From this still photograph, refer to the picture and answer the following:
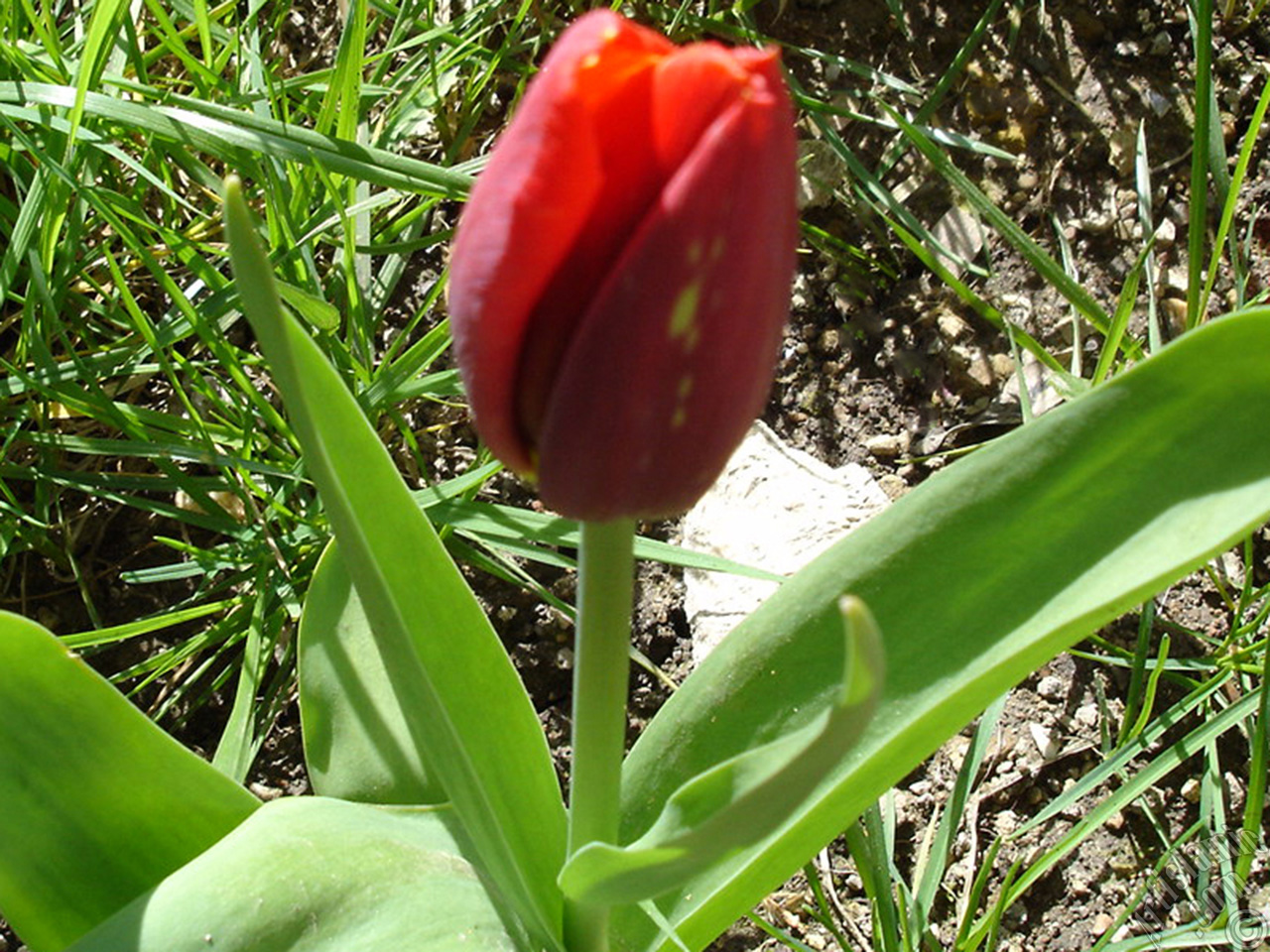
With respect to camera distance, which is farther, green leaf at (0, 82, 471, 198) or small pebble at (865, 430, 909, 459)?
small pebble at (865, 430, 909, 459)

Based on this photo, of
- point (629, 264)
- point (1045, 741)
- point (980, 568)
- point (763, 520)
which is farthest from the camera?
point (763, 520)

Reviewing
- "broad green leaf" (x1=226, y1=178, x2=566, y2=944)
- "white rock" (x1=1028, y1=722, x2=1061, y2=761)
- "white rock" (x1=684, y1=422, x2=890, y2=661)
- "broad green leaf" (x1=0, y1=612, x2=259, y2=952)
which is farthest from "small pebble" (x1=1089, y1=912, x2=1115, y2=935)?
"broad green leaf" (x1=0, y1=612, x2=259, y2=952)

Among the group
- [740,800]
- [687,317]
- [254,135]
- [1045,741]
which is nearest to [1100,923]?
[1045,741]

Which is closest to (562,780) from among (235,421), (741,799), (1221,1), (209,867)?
(235,421)

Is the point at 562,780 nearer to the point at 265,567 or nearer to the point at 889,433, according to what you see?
the point at 265,567

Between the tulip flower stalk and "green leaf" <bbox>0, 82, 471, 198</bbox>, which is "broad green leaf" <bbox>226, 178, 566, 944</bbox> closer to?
A: the tulip flower stalk

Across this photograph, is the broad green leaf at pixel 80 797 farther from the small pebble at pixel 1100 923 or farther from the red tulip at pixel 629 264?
the small pebble at pixel 1100 923

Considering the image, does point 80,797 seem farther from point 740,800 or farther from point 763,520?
point 763,520
